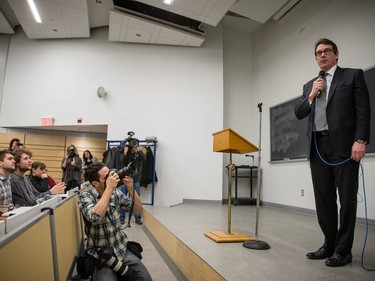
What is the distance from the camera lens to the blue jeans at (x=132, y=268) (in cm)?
155

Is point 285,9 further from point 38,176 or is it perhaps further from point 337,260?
point 38,176

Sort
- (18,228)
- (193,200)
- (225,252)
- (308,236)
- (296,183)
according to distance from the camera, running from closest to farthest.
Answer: (18,228) → (225,252) → (308,236) → (296,183) → (193,200)

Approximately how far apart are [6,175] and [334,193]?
9.04 feet

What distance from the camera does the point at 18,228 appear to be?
896mm

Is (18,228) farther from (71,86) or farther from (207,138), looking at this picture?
(71,86)

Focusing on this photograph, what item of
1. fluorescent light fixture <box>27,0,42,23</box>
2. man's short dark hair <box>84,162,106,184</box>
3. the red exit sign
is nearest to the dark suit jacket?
man's short dark hair <box>84,162,106,184</box>

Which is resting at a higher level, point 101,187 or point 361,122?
point 361,122

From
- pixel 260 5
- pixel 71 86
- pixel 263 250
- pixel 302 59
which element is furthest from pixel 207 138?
pixel 263 250

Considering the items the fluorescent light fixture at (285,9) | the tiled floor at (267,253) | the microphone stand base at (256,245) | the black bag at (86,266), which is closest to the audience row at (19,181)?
the black bag at (86,266)

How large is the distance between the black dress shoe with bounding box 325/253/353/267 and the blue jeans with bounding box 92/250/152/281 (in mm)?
1075

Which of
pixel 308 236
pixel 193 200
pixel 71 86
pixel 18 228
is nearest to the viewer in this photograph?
pixel 18 228

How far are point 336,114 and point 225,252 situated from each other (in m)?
1.13

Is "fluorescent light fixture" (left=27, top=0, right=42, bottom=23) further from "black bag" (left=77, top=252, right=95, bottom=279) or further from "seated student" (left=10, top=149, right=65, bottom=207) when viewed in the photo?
"black bag" (left=77, top=252, right=95, bottom=279)

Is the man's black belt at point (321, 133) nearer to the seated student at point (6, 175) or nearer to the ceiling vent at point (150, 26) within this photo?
the seated student at point (6, 175)
